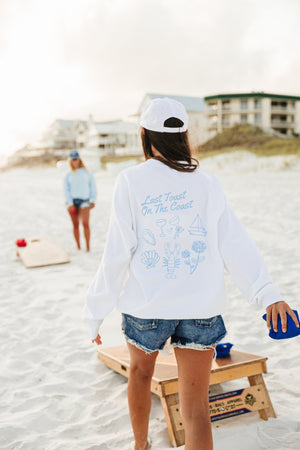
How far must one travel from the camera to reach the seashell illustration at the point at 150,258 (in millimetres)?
1788

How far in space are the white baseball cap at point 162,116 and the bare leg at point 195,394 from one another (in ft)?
3.09

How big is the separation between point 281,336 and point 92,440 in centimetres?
166

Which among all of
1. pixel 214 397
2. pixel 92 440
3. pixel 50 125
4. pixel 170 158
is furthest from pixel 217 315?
pixel 50 125

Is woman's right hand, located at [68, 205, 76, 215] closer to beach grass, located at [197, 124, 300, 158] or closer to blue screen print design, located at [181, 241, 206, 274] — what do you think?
blue screen print design, located at [181, 241, 206, 274]

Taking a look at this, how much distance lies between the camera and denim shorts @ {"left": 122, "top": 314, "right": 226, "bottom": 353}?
1771 mm

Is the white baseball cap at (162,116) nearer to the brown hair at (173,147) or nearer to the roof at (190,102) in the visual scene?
the brown hair at (173,147)

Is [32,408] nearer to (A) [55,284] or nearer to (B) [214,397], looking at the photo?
(B) [214,397]

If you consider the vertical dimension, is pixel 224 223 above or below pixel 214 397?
above

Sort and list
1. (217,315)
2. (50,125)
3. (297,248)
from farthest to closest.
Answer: (50,125) < (297,248) < (217,315)

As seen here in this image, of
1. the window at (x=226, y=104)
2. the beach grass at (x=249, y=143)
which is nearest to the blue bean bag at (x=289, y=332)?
the beach grass at (x=249, y=143)

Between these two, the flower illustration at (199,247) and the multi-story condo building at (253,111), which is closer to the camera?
the flower illustration at (199,247)

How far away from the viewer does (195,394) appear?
1800mm

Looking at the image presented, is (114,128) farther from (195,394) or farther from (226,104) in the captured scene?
(195,394)

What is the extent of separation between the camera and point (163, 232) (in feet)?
5.89
